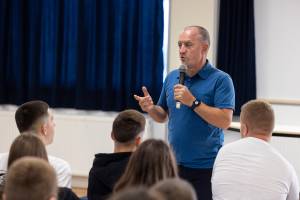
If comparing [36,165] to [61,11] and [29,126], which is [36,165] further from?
[61,11]

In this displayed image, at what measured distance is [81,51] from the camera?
225 inches

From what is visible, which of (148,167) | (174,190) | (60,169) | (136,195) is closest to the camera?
(136,195)

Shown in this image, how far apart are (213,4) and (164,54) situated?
28.4 inches

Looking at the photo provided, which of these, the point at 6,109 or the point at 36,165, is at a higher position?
the point at 36,165

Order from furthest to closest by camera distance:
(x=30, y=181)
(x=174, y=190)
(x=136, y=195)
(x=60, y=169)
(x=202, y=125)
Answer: (x=202, y=125) < (x=60, y=169) < (x=30, y=181) < (x=174, y=190) < (x=136, y=195)

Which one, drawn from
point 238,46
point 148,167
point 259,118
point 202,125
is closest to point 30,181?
point 148,167

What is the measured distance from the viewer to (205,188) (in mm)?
3143

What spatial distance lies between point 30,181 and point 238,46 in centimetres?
389

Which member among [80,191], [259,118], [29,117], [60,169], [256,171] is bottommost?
[80,191]

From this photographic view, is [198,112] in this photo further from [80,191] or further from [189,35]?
[80,191]

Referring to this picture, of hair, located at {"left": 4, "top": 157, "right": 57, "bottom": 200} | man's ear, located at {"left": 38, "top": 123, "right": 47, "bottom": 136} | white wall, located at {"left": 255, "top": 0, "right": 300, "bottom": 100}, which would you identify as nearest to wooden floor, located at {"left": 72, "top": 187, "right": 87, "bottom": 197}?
white wall, located at {"left": 255, "top": 0, "right": 300, "bottom": 100}

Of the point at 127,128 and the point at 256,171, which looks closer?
the point at 256,171

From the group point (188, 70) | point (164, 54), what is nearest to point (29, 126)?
point (188, 70)

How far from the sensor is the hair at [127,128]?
9.22ft
